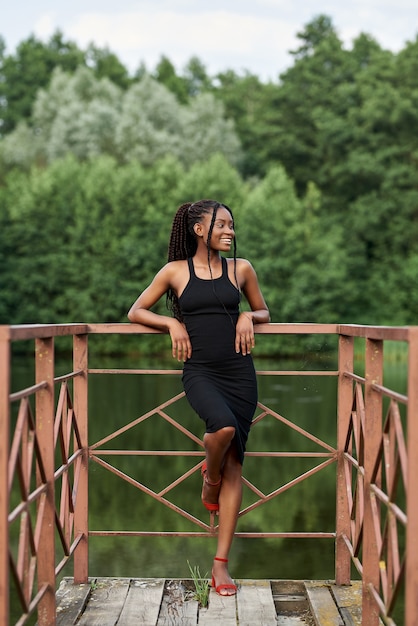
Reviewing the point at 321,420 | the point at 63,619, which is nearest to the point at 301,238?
the point at 321,420

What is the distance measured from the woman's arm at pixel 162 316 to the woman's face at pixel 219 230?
197 mm

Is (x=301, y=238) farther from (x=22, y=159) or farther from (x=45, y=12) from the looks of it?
(x=45, y=12)

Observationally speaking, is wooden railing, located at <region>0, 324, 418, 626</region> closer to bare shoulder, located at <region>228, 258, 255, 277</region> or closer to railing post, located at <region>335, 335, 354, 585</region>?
railing post, located at <region>335, 335, 354, 585</region>

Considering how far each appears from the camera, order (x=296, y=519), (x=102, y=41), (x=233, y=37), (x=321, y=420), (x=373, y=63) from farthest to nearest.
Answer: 1. (x=233, y=37)
2. (x=102, y=41)
3. (x=373, y=63)
4. (x=321, y=420)
5. (x=296, y=519)

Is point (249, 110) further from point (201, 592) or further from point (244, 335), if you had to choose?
point (201, 592)

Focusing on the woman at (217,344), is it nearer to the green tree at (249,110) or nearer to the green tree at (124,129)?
the green tree at (124,129)

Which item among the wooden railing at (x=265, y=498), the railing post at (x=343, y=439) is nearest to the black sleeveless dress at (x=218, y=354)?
the wooden railing at (x=265, y=498)

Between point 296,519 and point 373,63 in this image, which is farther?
point 373,63

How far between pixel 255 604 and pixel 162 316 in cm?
110

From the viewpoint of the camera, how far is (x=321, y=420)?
44.8ft

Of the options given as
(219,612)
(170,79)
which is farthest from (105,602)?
(170,79)

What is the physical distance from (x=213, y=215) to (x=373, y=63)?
28518mm

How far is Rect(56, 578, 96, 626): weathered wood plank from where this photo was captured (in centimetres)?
295

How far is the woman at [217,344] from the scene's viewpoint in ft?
10.1
